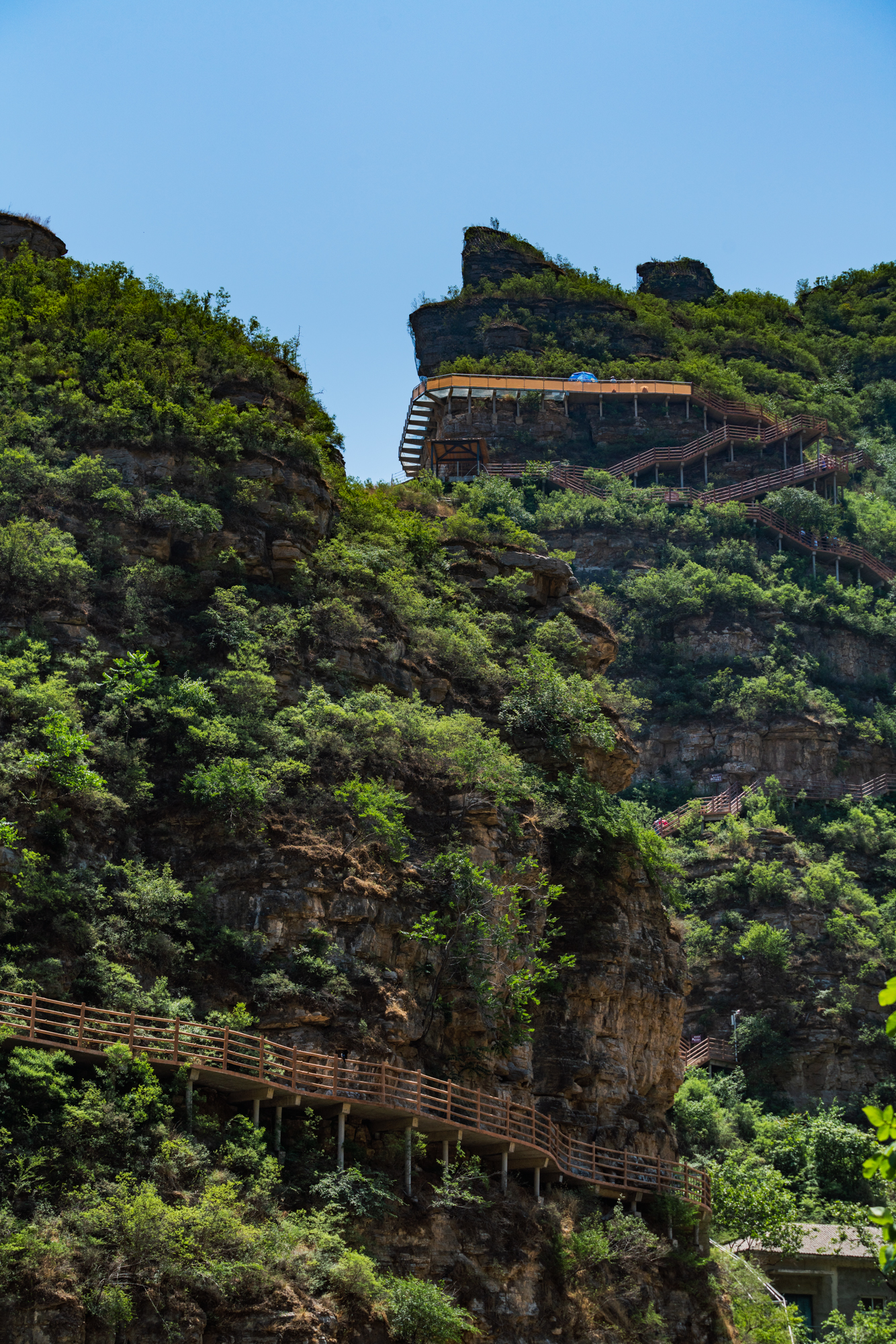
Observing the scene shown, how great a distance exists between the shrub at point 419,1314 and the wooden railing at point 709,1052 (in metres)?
32.7

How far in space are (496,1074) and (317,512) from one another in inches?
662

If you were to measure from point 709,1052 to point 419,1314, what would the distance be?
34181 mm

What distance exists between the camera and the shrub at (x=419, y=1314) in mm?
27078

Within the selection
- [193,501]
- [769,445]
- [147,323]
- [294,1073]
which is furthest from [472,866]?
[769,445]

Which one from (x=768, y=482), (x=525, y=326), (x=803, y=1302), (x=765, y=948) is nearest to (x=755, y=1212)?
(x=803, y=1302)

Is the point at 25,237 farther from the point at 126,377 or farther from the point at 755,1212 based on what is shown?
the point at 755,1212

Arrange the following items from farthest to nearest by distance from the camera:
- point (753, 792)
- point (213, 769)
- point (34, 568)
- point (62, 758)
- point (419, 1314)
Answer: point (753, 792), point (34, 568), point (213, 769), point (62, 758), point (419, 1314)

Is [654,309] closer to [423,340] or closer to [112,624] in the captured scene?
[423,340]

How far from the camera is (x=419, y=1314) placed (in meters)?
27.3

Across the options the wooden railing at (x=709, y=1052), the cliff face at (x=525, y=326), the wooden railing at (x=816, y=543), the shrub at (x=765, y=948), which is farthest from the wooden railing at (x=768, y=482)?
the wooden railing at (x=709, y=1052)

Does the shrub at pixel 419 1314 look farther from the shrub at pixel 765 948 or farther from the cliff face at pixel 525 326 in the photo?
the cliff face at pixel 525 326

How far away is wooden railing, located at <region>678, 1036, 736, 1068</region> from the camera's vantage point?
194 ft

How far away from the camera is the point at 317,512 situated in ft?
144

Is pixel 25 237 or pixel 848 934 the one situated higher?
pixel 25 237
